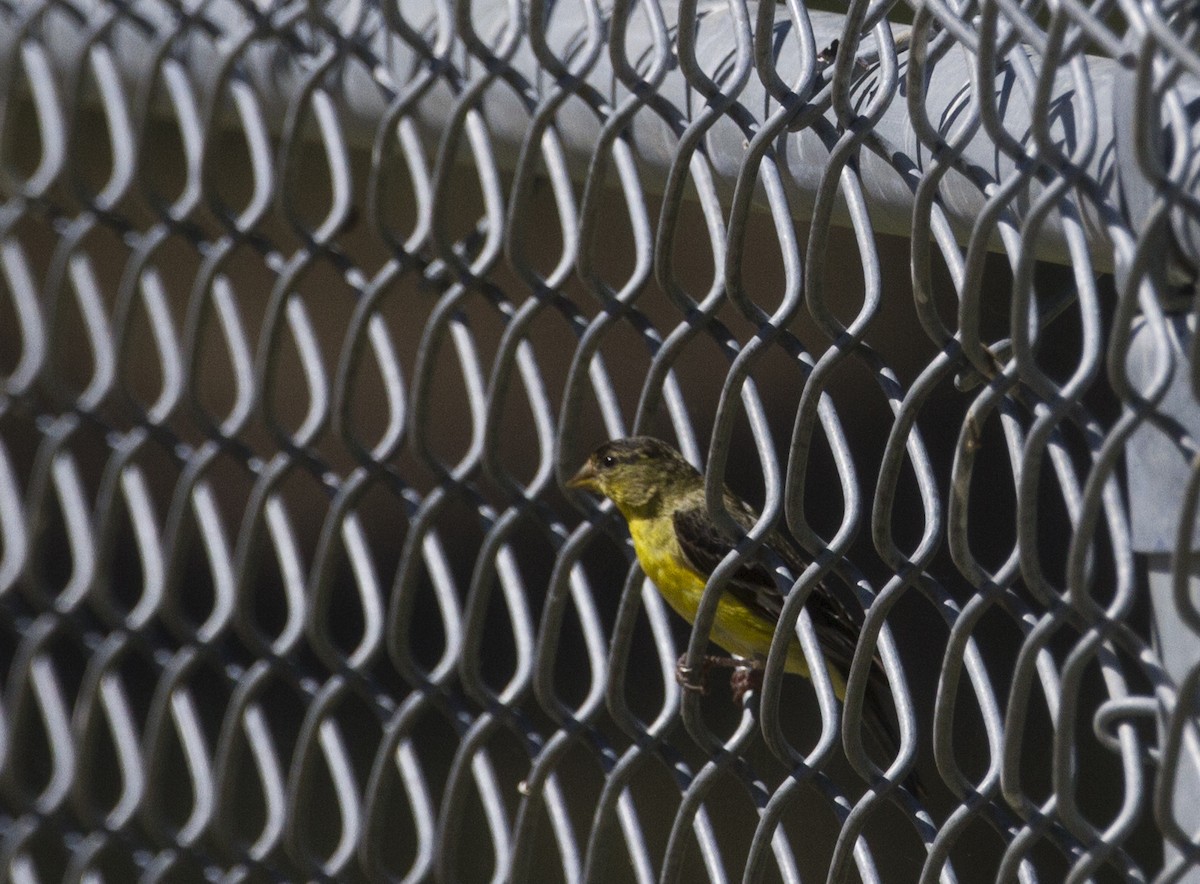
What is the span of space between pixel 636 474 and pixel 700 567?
0.32 meters

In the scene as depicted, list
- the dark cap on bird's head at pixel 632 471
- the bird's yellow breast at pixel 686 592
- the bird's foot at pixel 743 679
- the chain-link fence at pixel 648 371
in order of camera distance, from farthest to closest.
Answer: the bird's yellow breast at pixel 686 592 < the bird's foot at pixel 743 679 < the dark cap on bird's head at pixel 632 471 < the chain-link fence at pixel 648 371

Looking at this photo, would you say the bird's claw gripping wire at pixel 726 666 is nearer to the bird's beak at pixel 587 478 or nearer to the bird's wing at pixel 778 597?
the bird's wing at pixel 778 597

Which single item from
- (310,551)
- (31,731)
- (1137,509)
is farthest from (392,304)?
(1137,509)

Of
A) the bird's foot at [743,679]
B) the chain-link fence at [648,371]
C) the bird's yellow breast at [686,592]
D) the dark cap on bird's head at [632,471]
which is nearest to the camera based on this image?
the chain-link fence at [648,371]

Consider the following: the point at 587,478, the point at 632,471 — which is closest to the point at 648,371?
the point at 632,471

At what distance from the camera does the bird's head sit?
2709 millimetres

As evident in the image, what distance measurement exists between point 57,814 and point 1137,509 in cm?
214

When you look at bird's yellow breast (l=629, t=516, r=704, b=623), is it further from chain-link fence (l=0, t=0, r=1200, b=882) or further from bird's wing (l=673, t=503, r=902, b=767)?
chain-link fence (l=0, t=0, r=1200, b=882)

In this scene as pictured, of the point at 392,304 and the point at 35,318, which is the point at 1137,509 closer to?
the point at 35,318

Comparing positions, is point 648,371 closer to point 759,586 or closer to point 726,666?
point 759,586

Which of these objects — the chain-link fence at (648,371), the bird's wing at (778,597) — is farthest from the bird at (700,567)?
the chain-link fence at (648,371)

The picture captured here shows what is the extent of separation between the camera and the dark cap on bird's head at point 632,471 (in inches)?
106

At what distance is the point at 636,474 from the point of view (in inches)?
121

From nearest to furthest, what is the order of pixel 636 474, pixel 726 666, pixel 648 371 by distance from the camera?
1. pixel 648 371
2. pixel 726 666
3. pixel 636 474
